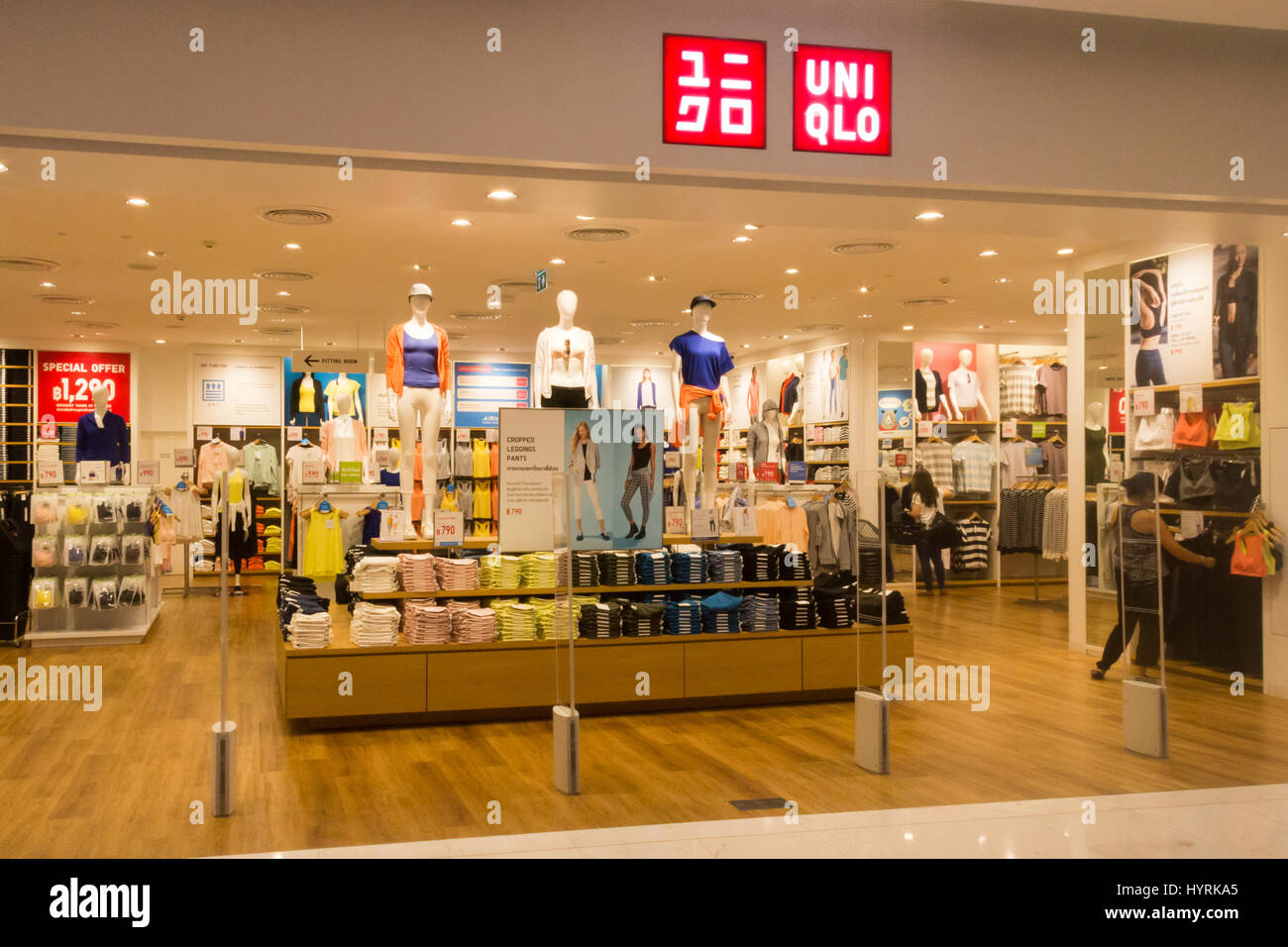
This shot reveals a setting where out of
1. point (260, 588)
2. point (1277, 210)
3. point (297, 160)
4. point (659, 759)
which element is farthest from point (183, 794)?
point (260, 588)

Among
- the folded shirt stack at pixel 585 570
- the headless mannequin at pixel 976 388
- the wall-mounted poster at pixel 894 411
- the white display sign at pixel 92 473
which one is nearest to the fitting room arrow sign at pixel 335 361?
the white display sign at pixel 92 473

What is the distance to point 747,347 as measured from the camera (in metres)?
15.9

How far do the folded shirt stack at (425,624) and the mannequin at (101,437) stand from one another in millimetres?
6396

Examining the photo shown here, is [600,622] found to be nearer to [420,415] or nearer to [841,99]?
[420,415]

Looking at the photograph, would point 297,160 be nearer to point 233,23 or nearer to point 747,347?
point 233,23

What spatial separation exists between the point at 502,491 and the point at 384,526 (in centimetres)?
93

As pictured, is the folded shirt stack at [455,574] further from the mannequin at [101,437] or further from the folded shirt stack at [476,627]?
the mannequin at [101,437]

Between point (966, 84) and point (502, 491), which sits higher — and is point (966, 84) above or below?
above

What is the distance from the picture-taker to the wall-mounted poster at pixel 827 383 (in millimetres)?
13516

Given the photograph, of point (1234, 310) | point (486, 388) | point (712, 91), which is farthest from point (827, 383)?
point (712, 91)

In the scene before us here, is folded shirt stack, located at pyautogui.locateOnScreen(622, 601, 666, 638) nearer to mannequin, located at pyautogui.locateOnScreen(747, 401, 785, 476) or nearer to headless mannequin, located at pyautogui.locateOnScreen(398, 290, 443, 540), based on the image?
headless mannequin, located at pyautogui.locateOnScreen(398, 290, 443, 540)

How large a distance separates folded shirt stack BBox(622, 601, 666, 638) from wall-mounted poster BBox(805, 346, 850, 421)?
7.60 m

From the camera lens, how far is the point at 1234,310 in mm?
7066

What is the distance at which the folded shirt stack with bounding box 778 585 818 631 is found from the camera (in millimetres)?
6645
